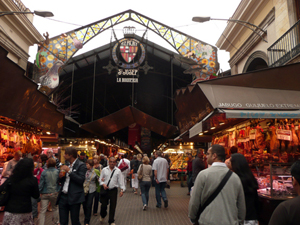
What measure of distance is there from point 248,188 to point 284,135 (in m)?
2.96

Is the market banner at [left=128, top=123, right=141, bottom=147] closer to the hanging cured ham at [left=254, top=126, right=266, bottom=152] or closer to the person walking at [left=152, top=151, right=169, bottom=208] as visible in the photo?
the person walking at [left=152, top=151, right=169, bottom=208]

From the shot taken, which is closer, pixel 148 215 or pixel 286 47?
pixel 148 215

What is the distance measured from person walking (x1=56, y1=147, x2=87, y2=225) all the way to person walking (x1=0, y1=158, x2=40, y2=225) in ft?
2.87

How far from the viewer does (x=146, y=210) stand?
8.75 metres

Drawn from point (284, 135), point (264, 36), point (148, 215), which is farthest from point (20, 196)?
point (264, 36)

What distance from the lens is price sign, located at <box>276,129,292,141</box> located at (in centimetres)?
633

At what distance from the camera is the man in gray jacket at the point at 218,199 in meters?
2.91

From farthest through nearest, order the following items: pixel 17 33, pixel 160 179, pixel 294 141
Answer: pixel 17 33, pixel 160 179, pixel 294 141

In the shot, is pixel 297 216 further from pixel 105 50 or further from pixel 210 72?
pixel 105 50

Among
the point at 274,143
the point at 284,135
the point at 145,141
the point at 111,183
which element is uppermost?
the point at 145,141

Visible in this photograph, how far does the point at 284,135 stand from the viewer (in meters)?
6.40

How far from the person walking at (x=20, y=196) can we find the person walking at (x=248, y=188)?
124 inches

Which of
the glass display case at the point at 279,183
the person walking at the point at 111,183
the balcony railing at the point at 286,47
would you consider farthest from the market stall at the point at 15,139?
the balcony railing at the point at 286,47

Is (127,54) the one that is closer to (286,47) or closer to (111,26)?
(111,26)
